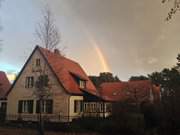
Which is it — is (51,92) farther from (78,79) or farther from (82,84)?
(82,84)

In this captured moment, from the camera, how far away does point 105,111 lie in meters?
34.6

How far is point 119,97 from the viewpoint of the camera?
4256 centimetres

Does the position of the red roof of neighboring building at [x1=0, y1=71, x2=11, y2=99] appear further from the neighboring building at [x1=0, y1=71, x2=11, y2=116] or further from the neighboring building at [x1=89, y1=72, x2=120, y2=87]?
the neighboring building at [x1=89, y1=72, x2=120, y2=87]

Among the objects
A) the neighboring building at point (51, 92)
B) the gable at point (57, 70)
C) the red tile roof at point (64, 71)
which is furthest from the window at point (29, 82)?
the red tile roof at point (64, 71)

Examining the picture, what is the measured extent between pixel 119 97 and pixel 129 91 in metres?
1.85

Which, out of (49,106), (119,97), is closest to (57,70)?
(49,106)

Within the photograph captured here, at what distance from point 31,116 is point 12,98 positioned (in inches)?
169

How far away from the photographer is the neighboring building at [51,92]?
3145 centimetres

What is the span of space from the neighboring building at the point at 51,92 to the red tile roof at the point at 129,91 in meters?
4.57

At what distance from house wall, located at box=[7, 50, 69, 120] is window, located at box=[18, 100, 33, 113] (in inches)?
19.4

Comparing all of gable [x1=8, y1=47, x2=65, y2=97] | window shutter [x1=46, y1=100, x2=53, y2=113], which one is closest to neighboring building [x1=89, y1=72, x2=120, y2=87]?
gable [x1=8, y1=47, x2=65, y2=97]

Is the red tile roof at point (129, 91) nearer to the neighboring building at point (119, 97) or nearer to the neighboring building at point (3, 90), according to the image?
the neighboring building at point (119, 97)

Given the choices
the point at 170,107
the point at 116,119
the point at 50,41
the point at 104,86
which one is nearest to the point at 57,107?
the point at 116,119

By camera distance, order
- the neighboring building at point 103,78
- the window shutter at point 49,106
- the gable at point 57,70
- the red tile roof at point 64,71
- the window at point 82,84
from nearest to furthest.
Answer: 1. the red tile roof at point 64,71
2. the gable at point 57,70
3. the window shutter at point 49,106
4. the window at point 82,84
5. the neighboring building at point 103,78
